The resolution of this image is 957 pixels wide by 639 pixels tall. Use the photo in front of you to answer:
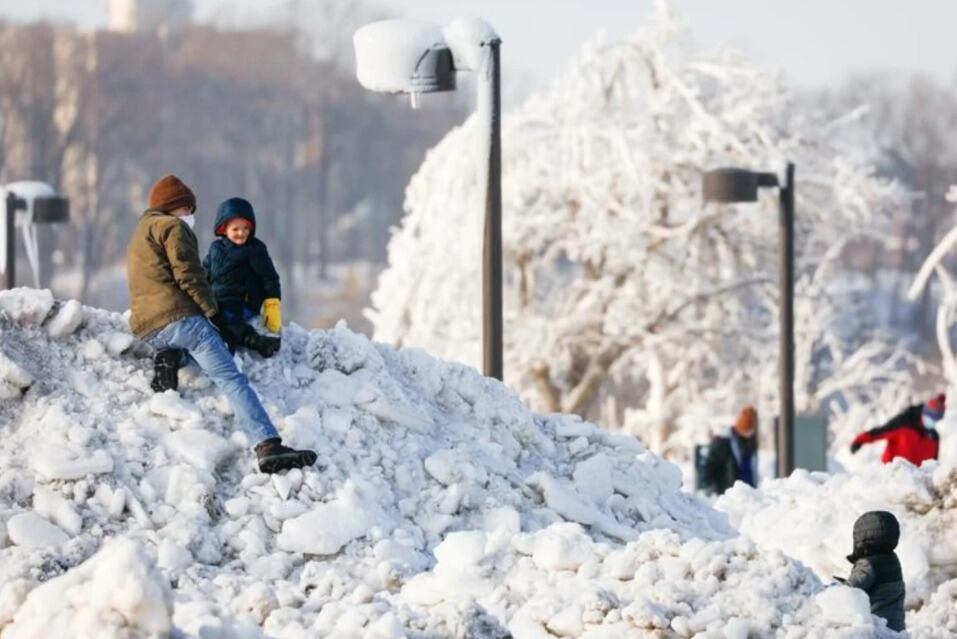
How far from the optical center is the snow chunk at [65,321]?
376 inches

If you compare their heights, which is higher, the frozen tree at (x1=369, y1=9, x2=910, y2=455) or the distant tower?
the distant tower

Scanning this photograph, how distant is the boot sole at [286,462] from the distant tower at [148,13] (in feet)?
262

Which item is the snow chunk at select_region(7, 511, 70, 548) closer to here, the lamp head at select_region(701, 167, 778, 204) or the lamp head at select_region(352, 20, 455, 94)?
the lamp head at select_region(352, 20, 455, 94)

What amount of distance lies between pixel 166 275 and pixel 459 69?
324 centimetres

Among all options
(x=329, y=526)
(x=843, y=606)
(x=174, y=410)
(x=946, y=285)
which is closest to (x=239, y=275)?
(x=174, y=410)

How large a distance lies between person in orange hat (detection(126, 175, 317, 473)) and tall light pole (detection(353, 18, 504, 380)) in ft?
9.11

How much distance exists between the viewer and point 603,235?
94.1 ft

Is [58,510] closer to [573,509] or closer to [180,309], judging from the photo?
[180,309]

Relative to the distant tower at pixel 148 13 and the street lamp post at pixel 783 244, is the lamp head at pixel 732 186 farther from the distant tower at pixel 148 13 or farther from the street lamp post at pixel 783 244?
the distant tower at pixel 148 13

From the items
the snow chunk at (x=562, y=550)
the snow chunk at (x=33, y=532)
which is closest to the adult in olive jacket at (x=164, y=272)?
the snow chunk at (x=33, y=532)

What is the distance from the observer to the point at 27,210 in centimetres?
1958

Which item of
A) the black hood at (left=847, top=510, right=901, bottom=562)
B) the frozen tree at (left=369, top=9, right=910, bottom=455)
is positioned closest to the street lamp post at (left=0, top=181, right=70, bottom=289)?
the frozen tree at (left=369, top=9, right=910, bottom=455)

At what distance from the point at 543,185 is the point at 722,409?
5.75 metres

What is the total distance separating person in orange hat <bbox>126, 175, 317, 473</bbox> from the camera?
9.27 m
